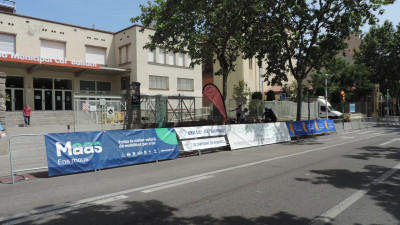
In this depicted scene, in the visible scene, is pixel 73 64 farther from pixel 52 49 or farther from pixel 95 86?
pixel 95 86

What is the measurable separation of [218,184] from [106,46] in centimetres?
2871

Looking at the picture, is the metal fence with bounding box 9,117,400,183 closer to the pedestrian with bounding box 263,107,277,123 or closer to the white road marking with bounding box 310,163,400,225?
the white road marking with bounding box 310,163,400,225

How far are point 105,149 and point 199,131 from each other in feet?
13.3

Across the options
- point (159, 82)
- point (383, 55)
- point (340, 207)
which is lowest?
point (340, 207)

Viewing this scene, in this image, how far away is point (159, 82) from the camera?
31.8m

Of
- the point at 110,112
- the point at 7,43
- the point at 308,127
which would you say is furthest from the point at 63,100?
the point at 308,127

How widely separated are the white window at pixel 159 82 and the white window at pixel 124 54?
319 centimetres

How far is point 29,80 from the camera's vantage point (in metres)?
26.7

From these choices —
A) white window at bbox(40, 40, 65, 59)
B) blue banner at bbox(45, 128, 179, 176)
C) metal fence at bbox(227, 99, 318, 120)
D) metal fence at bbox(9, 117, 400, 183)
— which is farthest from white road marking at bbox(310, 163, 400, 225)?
white window at bbox(40, 40, 65, 59)

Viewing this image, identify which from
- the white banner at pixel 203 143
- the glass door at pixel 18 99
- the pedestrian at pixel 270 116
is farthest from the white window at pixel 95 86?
the white banner at pixel 203 143

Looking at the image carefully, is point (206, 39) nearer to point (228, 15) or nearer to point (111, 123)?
point (228, 15)

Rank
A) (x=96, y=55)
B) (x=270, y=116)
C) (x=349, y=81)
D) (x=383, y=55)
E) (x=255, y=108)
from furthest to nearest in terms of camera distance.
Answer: (x=349, y=81)
(x=383, y=55)
(x=96, y=55)
(x=255, y=108)
(x=270, y=116)

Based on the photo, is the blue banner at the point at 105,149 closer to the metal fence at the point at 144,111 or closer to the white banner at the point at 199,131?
the white banner at the point at 199,131

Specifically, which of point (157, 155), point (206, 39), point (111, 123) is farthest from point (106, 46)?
point (157, 155)
